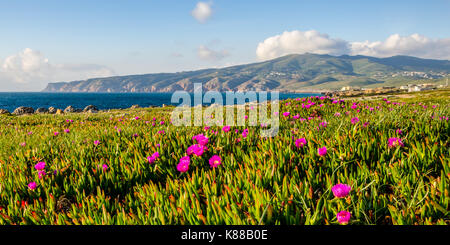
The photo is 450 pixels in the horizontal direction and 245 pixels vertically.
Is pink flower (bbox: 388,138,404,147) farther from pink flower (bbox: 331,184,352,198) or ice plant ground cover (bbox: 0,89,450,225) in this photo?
pink flower (bbox: 331,184,352,198)

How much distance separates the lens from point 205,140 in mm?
3139

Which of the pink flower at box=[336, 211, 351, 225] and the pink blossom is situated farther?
the pink blossom

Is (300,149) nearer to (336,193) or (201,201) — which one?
(336,193)

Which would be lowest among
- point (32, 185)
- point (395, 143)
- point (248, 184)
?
point (32, 185)

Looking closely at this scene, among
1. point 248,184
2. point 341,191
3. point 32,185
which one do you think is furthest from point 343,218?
point 32,185

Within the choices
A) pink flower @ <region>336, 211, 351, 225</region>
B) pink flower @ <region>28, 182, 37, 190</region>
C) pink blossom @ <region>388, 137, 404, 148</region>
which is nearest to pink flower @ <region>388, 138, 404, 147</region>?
pink blossom @ <region>388, 137, 404, 148</region>

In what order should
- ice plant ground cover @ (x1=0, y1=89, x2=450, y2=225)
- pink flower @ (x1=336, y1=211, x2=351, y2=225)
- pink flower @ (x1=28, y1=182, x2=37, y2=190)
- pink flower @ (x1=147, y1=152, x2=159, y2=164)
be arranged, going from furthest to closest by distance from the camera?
pink flower @ (x1=147, y1=152, x2=159, y2=164)
pink flower @ (x1=28, y1=182, x2=37, y2=190)
ice plant ground cover @ (x1=0, y1=89, x2=450, y2=225)
pink flower @ (x1=336, y1=211, x2=351, y2=225)

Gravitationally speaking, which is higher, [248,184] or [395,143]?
[395,143]

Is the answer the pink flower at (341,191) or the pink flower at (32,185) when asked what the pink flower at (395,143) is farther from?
the pink flower at (32,185)

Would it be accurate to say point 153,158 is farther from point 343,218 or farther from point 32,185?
point 343,218

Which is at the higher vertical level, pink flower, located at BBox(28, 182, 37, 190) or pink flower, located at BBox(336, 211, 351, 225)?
pink flower, located at BBox(336, 211, 351, 225)

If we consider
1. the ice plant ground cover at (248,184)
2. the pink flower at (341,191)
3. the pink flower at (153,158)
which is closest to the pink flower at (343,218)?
the ice plant ground cover at (248,184)
